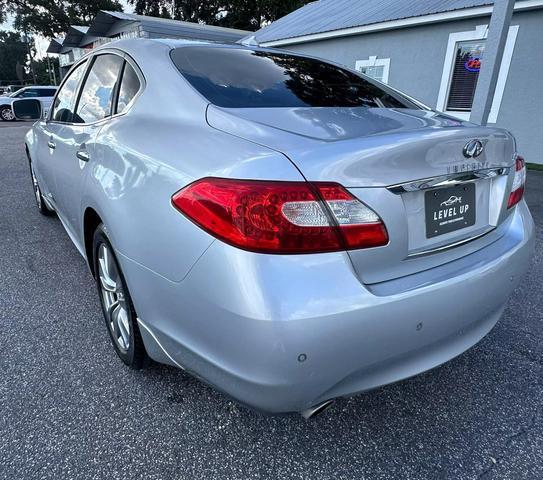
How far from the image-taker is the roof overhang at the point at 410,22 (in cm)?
714

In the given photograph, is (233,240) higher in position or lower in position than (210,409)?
higher

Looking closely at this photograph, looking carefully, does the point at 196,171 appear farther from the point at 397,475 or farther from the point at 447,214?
the point at 397,475

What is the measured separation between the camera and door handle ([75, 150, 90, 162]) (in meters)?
2.11

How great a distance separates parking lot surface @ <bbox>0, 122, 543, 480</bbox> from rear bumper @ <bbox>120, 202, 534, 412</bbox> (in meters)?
0.41

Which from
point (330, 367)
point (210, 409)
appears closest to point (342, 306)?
point (330, 367)

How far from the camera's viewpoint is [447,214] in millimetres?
1481

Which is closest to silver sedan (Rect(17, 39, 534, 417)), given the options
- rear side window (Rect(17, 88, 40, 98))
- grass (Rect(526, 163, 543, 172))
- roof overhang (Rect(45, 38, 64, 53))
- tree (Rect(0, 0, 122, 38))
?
grass (Rect(526, 163, 543, 172))

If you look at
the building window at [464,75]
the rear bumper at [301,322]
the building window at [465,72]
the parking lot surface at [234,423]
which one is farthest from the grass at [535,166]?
the rear bumper at [301,322]

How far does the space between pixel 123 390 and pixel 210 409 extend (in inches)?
17.4

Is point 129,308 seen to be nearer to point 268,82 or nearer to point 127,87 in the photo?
point 127,87

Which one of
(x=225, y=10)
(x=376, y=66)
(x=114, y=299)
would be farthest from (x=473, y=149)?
(x=225, y=10)

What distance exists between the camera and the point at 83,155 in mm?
2162

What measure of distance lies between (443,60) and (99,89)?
27.5 ft

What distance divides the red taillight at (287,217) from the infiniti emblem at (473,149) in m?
0.51
